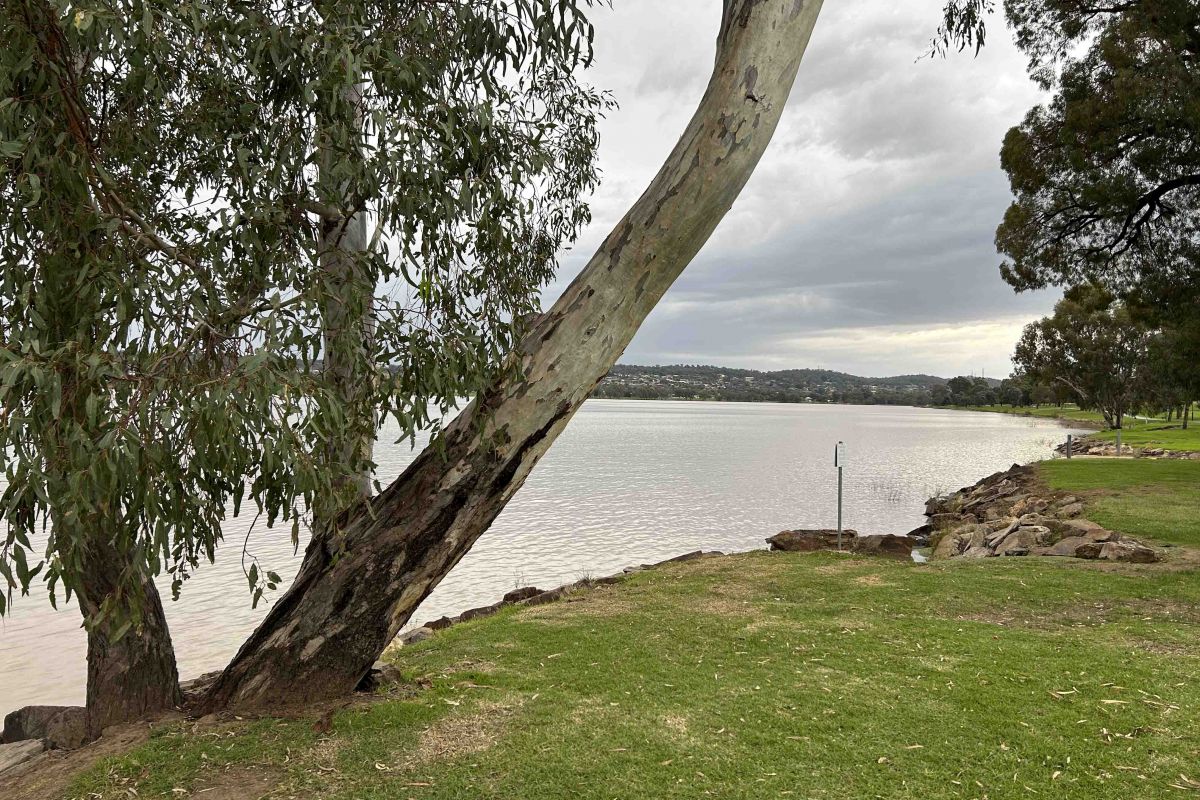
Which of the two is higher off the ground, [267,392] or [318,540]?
[267,392]

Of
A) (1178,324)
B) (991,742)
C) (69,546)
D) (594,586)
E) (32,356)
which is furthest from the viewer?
(1178,324)

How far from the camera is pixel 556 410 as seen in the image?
3.60 meters

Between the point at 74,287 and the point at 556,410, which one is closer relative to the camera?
the point at 74,287

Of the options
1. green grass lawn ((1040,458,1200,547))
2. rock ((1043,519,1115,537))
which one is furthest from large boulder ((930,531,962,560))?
green grass lawn ((1040,458,1200,547))

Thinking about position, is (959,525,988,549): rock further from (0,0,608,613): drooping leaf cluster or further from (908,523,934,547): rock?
(0,0,608,613): drooping leaf cluster

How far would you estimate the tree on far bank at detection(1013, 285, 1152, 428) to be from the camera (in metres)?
36.6

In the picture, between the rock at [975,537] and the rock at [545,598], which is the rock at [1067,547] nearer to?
the rock at [975,537]

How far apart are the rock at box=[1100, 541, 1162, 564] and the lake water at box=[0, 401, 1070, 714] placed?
5.52 m

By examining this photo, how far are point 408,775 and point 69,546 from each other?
160 cm

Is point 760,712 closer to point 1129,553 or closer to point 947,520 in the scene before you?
point 1129,553

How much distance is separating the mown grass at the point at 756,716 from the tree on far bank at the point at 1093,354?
35245 mm

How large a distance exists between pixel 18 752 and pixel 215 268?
2721 millimetres

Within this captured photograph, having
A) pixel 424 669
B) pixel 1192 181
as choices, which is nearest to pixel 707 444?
pixel 1192 181

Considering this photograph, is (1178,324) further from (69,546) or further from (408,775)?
(69,546)
